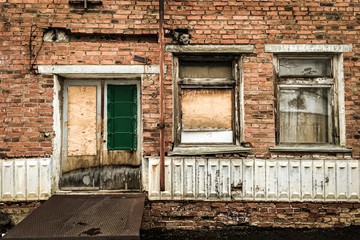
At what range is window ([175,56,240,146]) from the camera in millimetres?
4879

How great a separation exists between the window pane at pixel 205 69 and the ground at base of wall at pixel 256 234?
263cm

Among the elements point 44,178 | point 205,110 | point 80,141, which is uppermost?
point 205,110

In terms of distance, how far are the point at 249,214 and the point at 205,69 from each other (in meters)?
2.59

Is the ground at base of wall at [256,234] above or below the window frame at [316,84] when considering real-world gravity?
below

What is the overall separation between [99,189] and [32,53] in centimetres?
256

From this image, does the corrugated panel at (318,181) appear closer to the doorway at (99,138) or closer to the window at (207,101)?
the window at (207,101)

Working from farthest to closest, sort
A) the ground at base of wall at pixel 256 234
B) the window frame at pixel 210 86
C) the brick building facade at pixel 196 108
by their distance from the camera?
the window frame at pixel 210 86, the brick building facade at pixel 196 108, the ground at base of wall at pixel 256 234

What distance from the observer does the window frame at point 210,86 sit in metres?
4.84

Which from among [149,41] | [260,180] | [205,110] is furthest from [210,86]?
[260,180]

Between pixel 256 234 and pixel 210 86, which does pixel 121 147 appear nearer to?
pixel 210 86

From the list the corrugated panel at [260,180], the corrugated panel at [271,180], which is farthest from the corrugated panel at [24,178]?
the corrugated panel at [271,180]

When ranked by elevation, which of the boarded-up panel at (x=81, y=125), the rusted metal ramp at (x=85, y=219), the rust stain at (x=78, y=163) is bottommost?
the rusted metal ramp at (x=85, y=219)

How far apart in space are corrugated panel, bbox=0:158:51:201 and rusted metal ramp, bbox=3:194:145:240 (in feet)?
1.16

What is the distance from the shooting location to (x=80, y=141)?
493 cm
